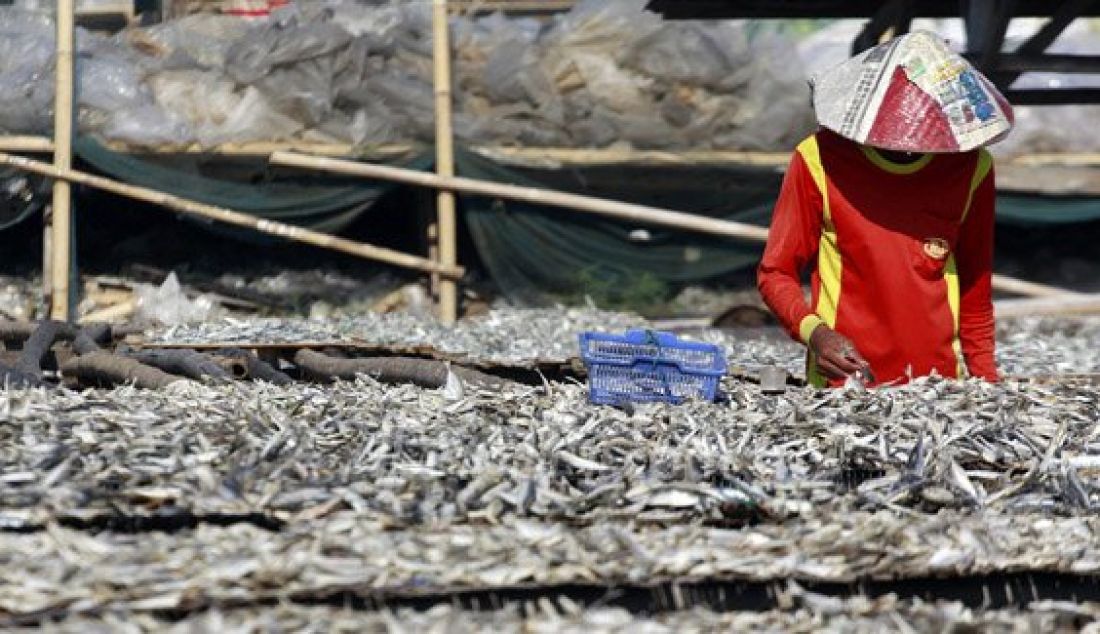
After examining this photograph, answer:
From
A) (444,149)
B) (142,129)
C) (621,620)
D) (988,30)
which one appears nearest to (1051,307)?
(988,30)

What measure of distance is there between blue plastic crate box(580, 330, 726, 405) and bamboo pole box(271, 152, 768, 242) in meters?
7.87

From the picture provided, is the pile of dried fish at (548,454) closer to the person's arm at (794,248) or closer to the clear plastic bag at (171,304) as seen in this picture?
the person's arm at (794,248)

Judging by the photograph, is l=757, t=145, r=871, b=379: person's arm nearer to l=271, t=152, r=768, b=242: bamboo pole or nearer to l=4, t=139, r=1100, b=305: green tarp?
Answer: l=271, t=152, r=768, b=242: bamboo pole

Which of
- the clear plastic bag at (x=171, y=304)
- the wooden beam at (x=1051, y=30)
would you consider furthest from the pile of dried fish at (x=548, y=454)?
the clear plastic bag at (x=171, y=304)

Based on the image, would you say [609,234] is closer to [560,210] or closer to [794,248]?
[560,210]

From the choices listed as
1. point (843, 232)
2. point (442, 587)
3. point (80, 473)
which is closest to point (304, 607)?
point (442, 587)

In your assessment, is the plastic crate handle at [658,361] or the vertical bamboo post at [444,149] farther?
the vertical bamboo post at [444,149]

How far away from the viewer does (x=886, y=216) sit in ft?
15.7

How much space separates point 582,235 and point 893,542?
921 cm

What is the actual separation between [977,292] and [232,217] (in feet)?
25.7

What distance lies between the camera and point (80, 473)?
12.0 ft

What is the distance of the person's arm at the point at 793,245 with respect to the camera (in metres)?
4.80

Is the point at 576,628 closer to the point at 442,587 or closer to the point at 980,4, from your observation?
the point at 442,587

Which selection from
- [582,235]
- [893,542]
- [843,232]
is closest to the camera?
[893,542]
